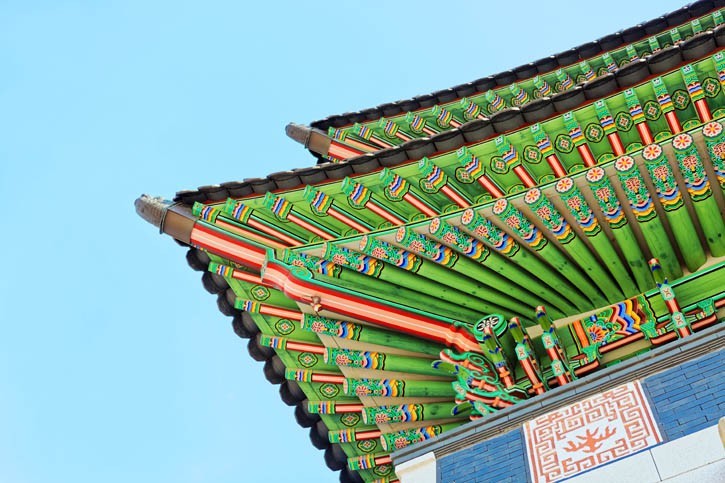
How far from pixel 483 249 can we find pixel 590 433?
1741 mm

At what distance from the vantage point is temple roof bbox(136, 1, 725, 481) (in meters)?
6.45

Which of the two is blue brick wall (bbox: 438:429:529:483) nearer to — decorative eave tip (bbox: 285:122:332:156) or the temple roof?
the temple roof

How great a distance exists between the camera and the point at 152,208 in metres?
7.60

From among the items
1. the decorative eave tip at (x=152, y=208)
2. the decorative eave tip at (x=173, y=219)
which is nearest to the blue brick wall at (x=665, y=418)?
the decorative eave tip at (x=173, y=219)

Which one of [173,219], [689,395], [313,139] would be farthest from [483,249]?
[313,139]

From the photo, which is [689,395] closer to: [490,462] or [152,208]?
[490,462]

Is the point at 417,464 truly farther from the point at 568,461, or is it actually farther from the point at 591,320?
the point at 591,320

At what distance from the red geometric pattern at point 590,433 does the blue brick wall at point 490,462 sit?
0.07 m

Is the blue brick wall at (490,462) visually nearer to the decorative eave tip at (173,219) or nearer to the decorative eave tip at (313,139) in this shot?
the decorative eave tip at (173,219)

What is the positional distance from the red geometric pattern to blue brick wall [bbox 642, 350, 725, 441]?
2.8 inches

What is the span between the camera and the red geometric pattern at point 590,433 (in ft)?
17.4

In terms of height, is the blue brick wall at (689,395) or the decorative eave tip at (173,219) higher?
the decorative eave tip at (173,219)

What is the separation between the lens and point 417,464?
6062mm

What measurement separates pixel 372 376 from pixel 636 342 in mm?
1997
